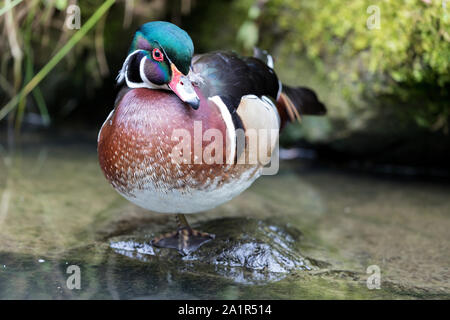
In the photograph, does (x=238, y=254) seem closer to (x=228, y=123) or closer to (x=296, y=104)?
(x=228, y=123)

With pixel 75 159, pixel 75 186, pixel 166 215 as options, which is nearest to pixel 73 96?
pixel 75 159

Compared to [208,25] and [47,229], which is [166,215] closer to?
[47,229]

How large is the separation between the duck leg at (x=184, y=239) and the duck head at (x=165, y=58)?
2.56ft

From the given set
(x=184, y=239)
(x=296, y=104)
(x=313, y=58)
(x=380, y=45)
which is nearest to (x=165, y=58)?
(x=184, y=239)

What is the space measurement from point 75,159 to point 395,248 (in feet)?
9.06

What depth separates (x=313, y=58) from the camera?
14.5ft

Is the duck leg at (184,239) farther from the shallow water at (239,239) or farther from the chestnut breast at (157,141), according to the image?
the chestnut breast at (157,141)

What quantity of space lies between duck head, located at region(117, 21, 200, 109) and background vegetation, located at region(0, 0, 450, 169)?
1.21 m

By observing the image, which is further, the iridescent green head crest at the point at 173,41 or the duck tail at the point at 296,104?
the duck tail at the point at 296,104

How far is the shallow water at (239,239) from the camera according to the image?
7.36ft

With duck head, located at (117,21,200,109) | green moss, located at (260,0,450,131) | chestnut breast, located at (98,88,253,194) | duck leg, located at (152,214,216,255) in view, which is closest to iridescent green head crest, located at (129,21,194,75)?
duck head, located at (117,21,200,109)

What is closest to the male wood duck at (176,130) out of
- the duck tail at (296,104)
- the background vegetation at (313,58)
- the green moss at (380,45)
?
the duck tail at (296,104)

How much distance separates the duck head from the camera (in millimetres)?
2352
